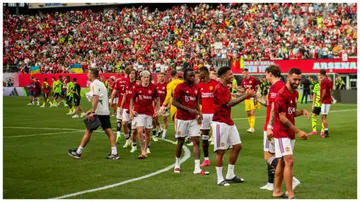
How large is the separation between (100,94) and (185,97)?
2726 mm

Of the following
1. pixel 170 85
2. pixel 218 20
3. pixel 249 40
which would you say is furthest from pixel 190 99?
pixel 218 20

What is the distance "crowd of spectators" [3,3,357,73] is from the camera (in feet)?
161

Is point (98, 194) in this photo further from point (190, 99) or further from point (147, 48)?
point (147, 48)

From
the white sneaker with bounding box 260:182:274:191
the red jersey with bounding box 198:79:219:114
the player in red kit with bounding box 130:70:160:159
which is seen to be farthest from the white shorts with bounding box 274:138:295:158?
the player in red kit with bounding box 130:70:160:159

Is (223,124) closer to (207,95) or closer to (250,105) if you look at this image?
(207,95)

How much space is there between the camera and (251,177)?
482 inches

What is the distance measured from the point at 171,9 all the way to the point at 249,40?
47.7 feet

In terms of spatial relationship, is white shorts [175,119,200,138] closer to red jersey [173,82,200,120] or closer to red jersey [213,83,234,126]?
red jersey [173,82,200,120]

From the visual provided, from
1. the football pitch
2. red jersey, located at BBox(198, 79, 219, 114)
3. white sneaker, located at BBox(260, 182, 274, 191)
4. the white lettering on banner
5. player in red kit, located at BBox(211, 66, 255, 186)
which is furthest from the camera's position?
the white lettering on banner

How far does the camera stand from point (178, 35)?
57.4 meters

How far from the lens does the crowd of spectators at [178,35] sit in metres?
49.1

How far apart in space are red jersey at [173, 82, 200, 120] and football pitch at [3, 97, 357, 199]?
3.62 feet

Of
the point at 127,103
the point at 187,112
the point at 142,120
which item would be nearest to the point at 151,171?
the point at 187,112

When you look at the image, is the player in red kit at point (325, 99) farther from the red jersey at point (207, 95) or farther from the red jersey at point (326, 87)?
the red jersey at point (207, 95)
